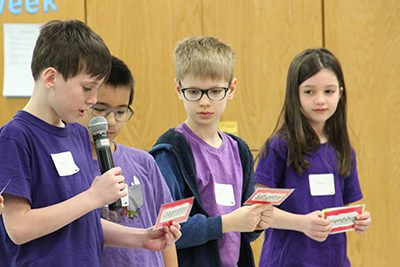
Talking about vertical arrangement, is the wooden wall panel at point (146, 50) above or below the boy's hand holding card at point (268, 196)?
above

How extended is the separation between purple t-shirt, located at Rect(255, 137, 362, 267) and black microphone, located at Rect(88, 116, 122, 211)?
3.65 feet

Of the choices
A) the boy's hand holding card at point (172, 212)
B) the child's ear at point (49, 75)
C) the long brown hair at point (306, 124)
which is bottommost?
the boy's hand holding card at point (172, 212)

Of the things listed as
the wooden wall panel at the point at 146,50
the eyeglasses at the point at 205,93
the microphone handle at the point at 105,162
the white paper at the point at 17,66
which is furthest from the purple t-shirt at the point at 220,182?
the white paper at the point at 17,66

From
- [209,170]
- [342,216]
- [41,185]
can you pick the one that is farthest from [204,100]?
[41,185]

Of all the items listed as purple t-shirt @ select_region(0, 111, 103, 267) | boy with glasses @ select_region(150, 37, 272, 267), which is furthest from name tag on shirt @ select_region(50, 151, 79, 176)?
boy with glasses @ select_region(150, 37, 272, 267)

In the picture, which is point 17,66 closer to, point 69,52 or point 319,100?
point 319,100

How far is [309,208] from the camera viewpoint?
9.18 ft

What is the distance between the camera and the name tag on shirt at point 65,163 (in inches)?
68.6

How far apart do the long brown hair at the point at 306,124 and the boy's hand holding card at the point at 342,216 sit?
0.82 feet

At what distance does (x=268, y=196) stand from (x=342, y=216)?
50 centimetres

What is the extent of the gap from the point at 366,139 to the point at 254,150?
0.78 metres

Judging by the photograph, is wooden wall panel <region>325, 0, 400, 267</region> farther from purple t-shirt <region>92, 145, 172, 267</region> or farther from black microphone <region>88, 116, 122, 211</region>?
black microphone <region>88, 116, 122, 211</region>

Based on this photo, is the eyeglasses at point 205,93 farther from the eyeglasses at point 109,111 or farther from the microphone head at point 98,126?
the microphone head at point 98,126

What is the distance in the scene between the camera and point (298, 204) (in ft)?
9.17
